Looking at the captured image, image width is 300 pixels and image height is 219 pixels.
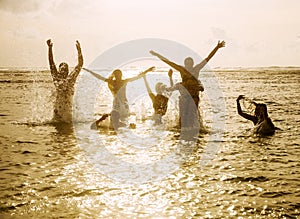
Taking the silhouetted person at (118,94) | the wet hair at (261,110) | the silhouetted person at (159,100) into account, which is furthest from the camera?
the silhouetted person at (159,100)

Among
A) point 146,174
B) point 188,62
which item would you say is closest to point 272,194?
point 146,174

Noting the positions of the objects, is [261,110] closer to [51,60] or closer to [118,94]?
[118,94]

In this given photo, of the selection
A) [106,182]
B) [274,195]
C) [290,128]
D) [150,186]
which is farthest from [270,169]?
[290,128]

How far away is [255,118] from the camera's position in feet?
36.7

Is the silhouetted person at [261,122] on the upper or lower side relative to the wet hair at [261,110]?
lower

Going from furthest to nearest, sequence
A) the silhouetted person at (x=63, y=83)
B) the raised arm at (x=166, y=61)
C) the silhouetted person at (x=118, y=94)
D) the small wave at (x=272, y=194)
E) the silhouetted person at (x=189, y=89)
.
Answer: the silhouetted person at (x=63, y=83), the silhouetted person at (x=118, y=94), the silhouetted person at (x=189, y=89), the raised arm at (x=166, y=61), the small wave at (x=272, y=194)

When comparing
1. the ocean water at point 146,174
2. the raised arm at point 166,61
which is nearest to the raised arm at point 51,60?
the ocean water at point 146,174

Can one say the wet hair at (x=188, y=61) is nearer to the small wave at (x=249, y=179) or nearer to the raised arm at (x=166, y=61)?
the raised arm at (x=166, y=61)

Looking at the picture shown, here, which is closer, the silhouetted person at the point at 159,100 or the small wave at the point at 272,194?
the small wave at the point at 272,194

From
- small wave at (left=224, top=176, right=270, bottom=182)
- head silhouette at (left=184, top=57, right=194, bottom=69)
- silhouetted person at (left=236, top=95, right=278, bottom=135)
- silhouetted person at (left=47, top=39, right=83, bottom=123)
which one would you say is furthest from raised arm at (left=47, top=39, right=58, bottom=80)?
small wave at (left=224, top=176, right=270, bottom=182)

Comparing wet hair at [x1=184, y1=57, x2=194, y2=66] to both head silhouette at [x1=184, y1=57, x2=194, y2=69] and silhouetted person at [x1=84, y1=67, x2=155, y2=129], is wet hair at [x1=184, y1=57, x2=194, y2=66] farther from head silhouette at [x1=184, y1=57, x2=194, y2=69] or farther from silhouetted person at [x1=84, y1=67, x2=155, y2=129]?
silhouetted person at [x1=84, y1=67, x2=155, y2=129]

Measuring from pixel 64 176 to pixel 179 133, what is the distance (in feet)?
17.8

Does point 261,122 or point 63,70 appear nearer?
point 261,122

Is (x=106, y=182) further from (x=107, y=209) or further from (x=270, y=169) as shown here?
(x=270, y=169)
